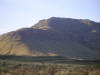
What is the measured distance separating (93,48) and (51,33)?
2125cm

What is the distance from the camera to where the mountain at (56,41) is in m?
62.3

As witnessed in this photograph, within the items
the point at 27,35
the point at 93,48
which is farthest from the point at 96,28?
the point at 27,35

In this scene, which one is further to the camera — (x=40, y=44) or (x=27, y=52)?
(x=40, y=44)

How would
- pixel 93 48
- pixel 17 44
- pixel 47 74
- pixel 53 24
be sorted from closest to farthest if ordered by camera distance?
pixel 47 74
pixel 17 44
pixel 93 48
pixel 53 24

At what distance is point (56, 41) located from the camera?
74.3 m

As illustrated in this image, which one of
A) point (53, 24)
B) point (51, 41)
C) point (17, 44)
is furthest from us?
point (53, 24)

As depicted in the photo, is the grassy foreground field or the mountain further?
the mountain

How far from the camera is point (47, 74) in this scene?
1731 centimetres

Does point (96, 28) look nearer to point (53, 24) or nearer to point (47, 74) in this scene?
point (53, 24)

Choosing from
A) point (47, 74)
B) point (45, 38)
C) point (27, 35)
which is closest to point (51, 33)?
point (45, 38)

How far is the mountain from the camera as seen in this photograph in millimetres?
62312

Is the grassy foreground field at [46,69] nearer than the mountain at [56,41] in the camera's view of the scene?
Yes

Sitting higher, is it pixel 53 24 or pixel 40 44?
pixel 53 24

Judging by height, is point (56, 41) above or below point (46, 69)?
below
